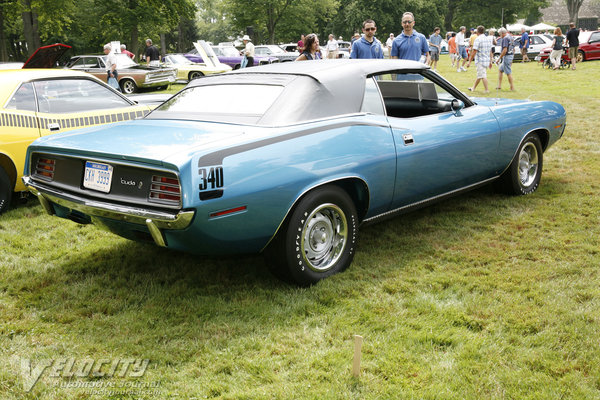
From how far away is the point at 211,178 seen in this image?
10.0 feet

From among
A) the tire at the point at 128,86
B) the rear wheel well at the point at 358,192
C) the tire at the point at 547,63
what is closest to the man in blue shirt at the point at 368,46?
the rear wheel well at the point at 358,192

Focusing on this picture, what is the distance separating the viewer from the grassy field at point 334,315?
2.63m

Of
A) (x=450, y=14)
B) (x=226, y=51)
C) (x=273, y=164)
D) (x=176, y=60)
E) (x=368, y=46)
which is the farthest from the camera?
(x=450, y=14)

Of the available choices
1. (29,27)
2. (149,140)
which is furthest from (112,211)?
(29,27)

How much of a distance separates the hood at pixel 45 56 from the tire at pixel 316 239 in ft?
18.3

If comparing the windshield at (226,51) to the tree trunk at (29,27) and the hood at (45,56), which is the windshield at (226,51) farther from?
the hood at (45,56)

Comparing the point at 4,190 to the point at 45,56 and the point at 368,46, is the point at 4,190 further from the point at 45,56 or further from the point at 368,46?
the point at 368,46

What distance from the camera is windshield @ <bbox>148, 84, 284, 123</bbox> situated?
3.77 m

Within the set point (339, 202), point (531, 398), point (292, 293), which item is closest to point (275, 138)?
point (339, 202)

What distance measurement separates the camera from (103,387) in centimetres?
263

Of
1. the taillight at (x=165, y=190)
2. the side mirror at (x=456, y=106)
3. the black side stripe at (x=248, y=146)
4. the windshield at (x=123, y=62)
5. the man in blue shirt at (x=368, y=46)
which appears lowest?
the taillight at (x=165, y=190)

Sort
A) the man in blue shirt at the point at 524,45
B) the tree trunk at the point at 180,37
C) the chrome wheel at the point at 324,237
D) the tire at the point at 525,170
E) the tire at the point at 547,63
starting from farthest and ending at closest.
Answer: the tree trunk at the point at 180,37, the man in blue shirt at the point at 524,45, the tire at the point at 547,63, the tire at the point at 525,170, the chrome wheel at the point at 324,237

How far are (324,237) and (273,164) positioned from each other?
751 mm

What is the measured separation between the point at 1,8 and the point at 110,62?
1792 cm
